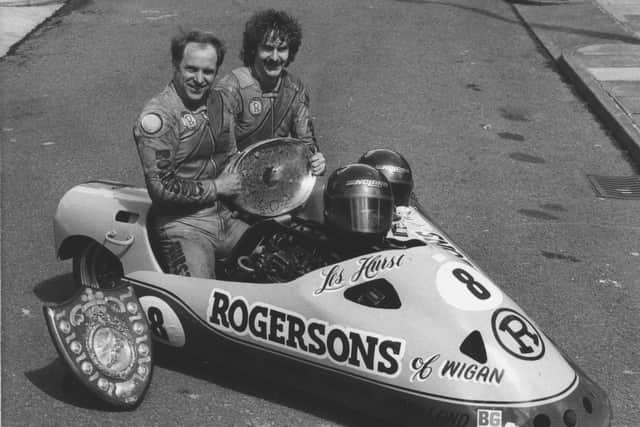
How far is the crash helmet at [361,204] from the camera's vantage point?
590 cm

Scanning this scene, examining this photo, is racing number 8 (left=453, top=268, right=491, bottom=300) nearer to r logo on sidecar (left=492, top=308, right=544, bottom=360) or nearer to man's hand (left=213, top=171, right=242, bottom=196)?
r logo on sidecar (left=492, top=308, right=544, bottom=360)

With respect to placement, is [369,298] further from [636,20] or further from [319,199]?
[636,20]

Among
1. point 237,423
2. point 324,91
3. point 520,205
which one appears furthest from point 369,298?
point 324,91

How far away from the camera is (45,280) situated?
7684mm

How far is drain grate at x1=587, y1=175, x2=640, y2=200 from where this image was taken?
33.4ft

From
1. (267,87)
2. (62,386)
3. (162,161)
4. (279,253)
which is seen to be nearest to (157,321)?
(62,386)

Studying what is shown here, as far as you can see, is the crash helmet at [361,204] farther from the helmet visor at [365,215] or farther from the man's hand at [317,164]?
the man's hand at [317,164]

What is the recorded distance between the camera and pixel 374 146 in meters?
11.3

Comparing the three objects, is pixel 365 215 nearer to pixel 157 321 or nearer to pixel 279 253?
pixel 279 253

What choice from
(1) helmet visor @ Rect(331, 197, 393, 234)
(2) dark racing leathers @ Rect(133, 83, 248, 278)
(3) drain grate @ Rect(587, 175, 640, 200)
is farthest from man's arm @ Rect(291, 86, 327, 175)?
(3) drain grate @ Rect(587, 175, 640, 200)

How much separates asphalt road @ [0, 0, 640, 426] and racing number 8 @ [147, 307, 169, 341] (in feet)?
0.79

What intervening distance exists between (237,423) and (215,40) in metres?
2.20

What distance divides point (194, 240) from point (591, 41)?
36.4 ft

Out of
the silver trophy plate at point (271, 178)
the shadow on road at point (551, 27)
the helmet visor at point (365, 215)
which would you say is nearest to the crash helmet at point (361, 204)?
the helmet visor at point (365, 215)
